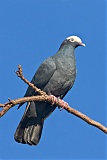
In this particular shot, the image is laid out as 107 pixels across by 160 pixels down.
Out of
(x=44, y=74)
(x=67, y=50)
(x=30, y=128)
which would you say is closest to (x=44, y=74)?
(x=44, y=74)

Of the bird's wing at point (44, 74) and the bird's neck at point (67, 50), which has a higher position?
the bird's neck at point (67, 50)

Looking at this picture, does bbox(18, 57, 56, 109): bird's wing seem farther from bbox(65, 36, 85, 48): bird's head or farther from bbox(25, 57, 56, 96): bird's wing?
bbox(65, 36, 85, 48): bird's head

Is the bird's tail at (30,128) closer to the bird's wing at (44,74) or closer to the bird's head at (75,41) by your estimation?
the bird's wing at (44,74)

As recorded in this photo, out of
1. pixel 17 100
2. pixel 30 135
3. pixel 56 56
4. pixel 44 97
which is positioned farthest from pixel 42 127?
pixel 17 100

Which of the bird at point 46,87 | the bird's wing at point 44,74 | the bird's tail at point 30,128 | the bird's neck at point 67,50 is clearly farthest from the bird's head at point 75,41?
the bird's tail at point 30,128

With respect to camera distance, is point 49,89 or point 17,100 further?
point 49,89

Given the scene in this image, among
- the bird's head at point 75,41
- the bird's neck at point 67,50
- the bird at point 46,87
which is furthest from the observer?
the bird's head at point 75,41

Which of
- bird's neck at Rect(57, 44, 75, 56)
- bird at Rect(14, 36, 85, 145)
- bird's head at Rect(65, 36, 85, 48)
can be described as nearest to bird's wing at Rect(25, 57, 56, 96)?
bird at Rect(14, 36, 85, 145)

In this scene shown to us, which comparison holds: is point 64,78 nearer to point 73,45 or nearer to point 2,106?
point 73,45
